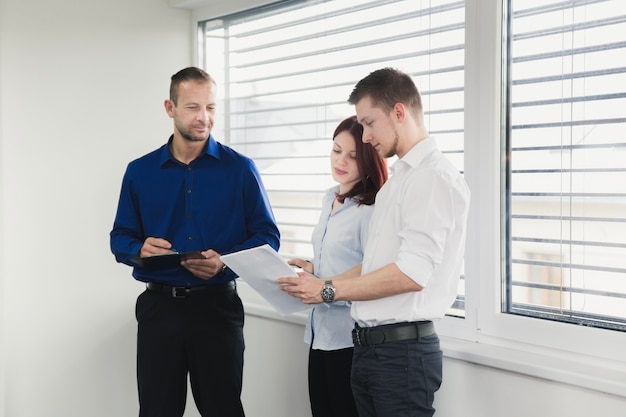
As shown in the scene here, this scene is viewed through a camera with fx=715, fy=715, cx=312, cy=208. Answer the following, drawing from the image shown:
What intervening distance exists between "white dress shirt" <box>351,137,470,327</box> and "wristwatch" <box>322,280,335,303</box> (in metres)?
0.08

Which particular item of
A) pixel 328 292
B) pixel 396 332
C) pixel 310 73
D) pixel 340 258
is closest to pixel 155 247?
pixel 340 258

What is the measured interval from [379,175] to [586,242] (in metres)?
0.70

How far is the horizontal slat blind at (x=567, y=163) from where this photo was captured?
2133mm

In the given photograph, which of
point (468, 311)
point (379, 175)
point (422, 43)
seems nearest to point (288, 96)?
point (422, 43)

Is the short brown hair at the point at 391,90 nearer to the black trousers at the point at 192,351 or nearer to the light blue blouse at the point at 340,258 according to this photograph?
the light blue blouse at the point at 340,258

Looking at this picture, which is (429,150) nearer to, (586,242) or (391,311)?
(391,311)

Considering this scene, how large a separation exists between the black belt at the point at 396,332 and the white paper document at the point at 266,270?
1.04 ft

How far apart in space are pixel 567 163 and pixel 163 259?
137 centimetres

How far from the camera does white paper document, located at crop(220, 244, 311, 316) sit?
2133 millimetres

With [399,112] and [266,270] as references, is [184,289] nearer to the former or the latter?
[266,270]

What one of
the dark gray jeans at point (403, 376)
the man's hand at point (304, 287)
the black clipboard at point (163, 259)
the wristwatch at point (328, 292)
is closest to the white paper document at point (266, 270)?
the man's hand at point (304, 287)

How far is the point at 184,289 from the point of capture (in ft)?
8.80

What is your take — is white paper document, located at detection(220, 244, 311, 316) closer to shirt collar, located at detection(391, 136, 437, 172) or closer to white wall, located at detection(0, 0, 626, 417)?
shirt collar, located at detection(391, 136, 437, 172)

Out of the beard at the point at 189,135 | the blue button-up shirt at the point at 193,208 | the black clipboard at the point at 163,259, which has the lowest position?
the black clipboard at the point at 163,259
